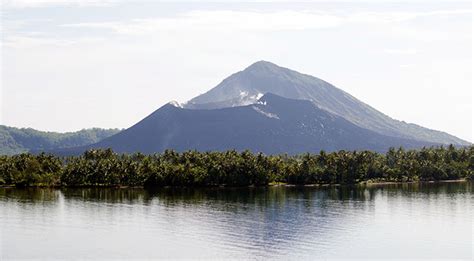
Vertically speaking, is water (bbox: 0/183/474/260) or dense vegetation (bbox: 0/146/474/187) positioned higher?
dense vegetation (bbox: 0/146/474/187)

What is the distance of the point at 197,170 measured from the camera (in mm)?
156250

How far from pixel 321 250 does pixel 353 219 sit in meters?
27.1

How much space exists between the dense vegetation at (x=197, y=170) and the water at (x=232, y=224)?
10518mm

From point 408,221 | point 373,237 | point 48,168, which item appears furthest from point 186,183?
point 373,237

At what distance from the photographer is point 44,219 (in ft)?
324

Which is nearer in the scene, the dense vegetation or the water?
the water

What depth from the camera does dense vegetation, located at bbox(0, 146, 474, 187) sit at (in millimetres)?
154125

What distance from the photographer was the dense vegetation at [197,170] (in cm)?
15412

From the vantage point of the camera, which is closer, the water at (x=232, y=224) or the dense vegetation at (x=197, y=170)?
the water at (x=232, y=224)

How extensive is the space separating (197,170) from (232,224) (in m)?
61.0

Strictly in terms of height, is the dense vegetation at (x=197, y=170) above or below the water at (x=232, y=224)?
above

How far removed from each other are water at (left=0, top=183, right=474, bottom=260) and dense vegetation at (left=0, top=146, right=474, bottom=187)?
34.5ft

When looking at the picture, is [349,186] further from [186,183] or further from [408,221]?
[408,221]

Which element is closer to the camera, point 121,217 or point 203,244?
point 203,244
